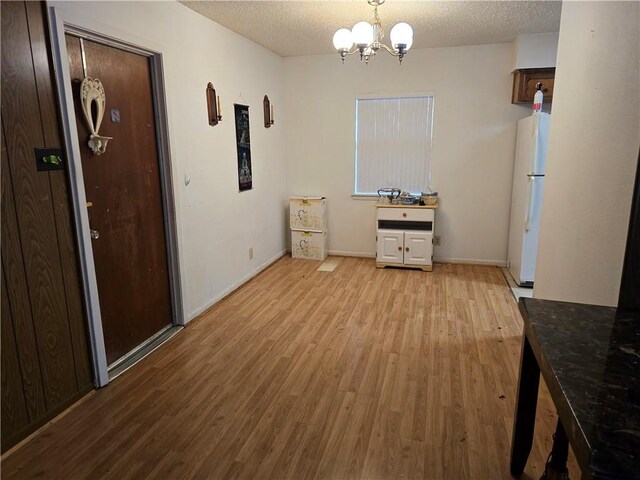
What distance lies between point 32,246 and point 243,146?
2.41m

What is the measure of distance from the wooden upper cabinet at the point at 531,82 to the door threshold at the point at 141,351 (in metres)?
4.04

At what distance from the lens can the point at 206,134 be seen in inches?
134

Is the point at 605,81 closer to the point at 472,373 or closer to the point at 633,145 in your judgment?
the point at 633,145

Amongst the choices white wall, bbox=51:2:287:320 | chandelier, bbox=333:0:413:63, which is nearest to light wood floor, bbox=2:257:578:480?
white wall, bbox=51:2:287:320

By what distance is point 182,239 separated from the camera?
315 centimetres

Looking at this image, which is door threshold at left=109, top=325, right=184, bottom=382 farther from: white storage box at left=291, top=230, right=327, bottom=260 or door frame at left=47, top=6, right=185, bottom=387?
white storage box at left=291, top=230, right=327, bottom=260

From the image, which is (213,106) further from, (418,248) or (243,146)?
(418,248)

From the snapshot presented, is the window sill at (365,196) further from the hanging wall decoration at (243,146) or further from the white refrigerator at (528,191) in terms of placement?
the white refrigerator at (528,191)

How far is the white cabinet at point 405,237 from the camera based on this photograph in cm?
459

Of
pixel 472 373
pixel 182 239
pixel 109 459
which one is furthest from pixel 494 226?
pixel 109 459

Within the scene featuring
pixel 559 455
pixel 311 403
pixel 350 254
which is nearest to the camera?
pixel 559 455

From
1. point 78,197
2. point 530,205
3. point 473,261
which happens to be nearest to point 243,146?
point 78,197

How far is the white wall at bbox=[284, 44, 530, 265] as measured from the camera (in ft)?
14.8

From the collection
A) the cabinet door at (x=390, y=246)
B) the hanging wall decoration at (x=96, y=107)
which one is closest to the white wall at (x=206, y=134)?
the hanging wall decoration at (x=96, y=107)
